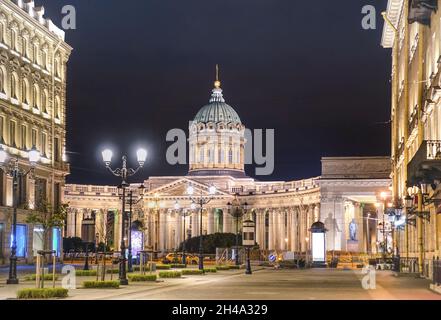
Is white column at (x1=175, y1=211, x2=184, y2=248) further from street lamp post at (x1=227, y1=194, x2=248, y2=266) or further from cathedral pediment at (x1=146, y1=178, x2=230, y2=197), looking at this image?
street lamp post at (x1=227, y1=194, x2=248, y2=266)

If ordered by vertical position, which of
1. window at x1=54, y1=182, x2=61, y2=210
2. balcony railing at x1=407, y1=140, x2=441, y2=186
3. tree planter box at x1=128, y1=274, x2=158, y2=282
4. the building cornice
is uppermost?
the building cornice

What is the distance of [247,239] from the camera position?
220 feet

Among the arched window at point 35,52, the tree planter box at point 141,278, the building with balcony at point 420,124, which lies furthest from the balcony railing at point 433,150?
the arched window at point 35,52

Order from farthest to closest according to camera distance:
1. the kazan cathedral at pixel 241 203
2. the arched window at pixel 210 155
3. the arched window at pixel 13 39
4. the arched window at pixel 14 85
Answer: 1. the arched window at pixel 210 155
2. the kazan cathedral at pixel 241 203
3. the arched window at pixel 14 85
4. the arched window at pixel 13 39

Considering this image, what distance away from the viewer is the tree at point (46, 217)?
7625cm

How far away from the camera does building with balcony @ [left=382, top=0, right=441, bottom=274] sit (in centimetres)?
4384

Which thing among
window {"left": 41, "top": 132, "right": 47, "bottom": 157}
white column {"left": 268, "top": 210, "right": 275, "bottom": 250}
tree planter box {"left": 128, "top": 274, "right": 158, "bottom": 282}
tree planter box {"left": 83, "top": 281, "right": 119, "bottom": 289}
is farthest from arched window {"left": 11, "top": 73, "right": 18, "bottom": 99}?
white column {"left": 268, "top": 210, "right": 275, "bottom": 250}

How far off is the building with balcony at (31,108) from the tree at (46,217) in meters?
1.15

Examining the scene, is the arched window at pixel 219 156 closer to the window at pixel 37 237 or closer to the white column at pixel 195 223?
the white column at pixel 195 223

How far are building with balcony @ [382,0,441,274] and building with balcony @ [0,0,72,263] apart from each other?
32622mm

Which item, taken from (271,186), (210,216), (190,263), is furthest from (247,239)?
(210,216)

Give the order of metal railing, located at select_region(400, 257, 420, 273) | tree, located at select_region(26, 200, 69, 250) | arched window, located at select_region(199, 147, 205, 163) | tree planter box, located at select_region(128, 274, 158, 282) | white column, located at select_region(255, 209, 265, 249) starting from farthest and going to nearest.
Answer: arched window, located at select_region(199, 147, 205, 163) → white column, located at select_region(255, 209, 265, 249) → tree, located at select_region(26, 200, 69, 250) → metal railing, located at select_region(400, 257, 420, 273) → tree planter box, located at select_region(128, 274, 158, 282)

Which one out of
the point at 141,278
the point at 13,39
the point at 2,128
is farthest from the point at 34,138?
the point at 141,278

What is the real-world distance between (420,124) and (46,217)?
40724mm
